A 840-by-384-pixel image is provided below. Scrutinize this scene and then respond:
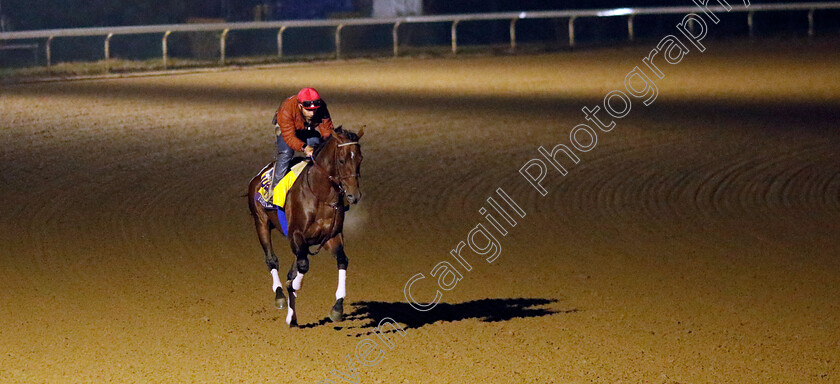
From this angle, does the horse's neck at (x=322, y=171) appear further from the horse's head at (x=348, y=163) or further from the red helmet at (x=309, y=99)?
the red helmet at (x=309, y=99)

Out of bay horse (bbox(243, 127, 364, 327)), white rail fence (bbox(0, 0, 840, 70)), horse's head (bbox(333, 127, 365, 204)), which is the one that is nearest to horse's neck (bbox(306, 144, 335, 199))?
bay horse (bbox(243, 127, 364, 327))

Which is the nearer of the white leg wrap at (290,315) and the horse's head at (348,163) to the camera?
the horse's head at (348,163)

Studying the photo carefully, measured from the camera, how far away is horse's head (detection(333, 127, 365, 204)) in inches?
256

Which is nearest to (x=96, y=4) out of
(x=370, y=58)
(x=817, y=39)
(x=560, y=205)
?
(x=370, y=58)

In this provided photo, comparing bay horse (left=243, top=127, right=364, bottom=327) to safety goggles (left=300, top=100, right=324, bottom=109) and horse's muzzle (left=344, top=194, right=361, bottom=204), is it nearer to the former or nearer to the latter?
horse's muzzle (left=344, top=194, right=361, bottom=204)

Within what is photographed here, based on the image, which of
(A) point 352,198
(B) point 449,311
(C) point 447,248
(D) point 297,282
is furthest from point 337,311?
(C) point 447,248

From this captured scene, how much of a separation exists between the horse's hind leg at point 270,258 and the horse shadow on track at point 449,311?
32 cm

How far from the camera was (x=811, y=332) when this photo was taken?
7184 mm

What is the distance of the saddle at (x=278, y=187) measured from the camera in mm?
7133

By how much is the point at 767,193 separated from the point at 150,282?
21.9ft

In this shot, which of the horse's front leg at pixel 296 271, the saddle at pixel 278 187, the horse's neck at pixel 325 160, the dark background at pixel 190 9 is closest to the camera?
the horse's neck at pixel 325 160

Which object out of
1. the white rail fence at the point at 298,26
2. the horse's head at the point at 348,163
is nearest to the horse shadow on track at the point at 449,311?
the horse's head at the point at 348,163

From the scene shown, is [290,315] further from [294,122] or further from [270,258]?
[294,122]

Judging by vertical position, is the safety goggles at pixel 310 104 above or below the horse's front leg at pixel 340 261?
above
